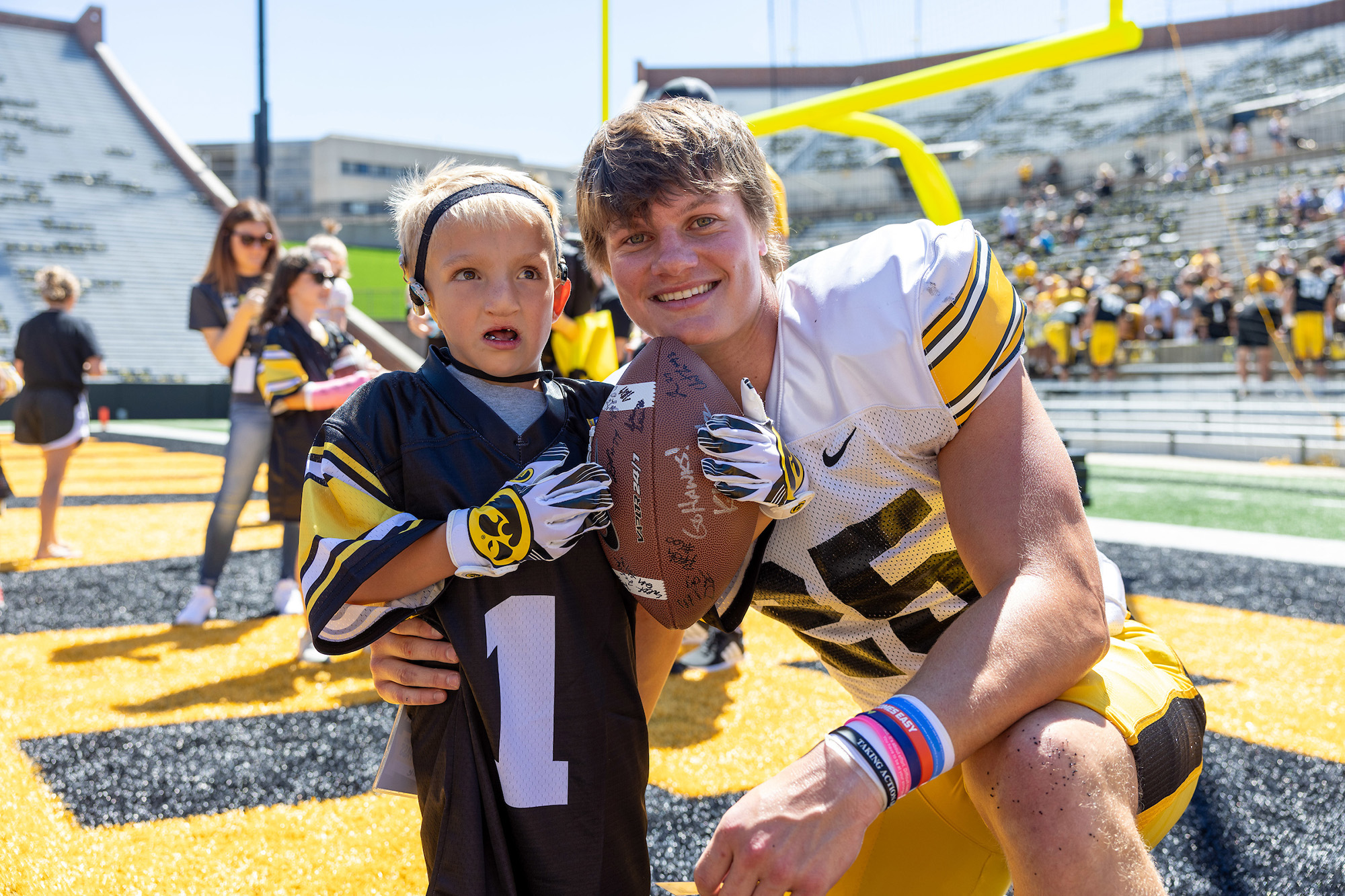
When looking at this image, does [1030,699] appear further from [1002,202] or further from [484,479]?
[1002,202]

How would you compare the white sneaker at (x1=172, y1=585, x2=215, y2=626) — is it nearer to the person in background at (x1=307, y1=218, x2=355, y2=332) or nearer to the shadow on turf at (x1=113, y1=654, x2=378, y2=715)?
the shadow on turf at (x1=113, y1=654, x2=378, y2=715)

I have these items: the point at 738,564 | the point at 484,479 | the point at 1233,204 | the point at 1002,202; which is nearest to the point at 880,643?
the point at 738,564

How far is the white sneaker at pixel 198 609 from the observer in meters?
3.86

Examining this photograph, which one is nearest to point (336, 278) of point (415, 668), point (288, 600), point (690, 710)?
point (288, 600)

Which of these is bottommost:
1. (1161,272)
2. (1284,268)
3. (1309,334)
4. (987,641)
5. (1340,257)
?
(987,641)

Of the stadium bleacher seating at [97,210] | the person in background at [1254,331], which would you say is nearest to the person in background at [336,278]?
the person in background at [1254,331]

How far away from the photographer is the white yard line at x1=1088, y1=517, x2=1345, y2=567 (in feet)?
16.4

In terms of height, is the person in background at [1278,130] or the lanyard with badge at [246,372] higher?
the person in background at [1278,130]

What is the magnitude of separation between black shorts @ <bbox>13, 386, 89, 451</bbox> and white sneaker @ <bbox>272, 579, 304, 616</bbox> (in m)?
1.80

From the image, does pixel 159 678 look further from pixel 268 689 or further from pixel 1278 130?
pixel 1278 130

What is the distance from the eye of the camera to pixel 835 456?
4.32 ft

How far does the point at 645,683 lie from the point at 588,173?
2.64 ft

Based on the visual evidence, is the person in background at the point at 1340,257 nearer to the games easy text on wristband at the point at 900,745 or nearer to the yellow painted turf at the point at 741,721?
the yellow painted turf at the point at 741,721

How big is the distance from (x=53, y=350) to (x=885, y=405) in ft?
17.1
